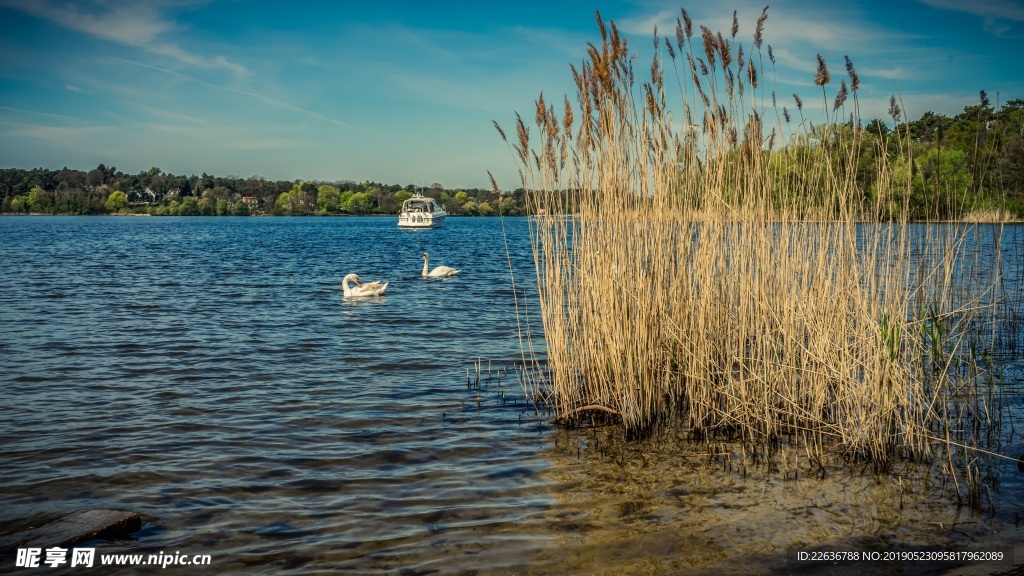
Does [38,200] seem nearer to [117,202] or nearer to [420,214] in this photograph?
[117,202]

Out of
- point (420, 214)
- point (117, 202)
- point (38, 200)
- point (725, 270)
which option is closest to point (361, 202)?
point (117, 202)

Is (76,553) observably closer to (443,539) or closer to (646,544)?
(443,539)

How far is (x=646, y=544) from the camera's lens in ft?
12.9

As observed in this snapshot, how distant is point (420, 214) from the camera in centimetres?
7025

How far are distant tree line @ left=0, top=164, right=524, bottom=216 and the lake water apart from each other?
344 ft

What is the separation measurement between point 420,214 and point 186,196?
88.4m

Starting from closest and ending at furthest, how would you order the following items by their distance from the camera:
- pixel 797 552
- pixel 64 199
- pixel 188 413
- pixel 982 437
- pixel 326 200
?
1. pixel 797 552
2. pixel 982 437
3. pixel 188 413
4. pixel 64 199
5. pixel 326 200

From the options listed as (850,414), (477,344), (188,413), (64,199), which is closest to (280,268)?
(477,344)

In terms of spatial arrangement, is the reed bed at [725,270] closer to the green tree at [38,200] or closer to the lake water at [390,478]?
the lake water at [390,478]

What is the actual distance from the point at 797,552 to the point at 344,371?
21.0ft

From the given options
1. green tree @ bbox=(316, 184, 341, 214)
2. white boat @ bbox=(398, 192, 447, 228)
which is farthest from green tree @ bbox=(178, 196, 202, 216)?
white boat @ bbox=(398, 192, 447, 228)

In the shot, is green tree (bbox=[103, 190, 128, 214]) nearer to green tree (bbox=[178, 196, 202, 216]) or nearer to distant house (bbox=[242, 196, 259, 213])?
green tree (bbox=[178, 196, 202, 216])

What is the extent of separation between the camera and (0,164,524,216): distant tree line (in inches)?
4978

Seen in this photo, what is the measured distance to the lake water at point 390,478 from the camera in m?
3.89
